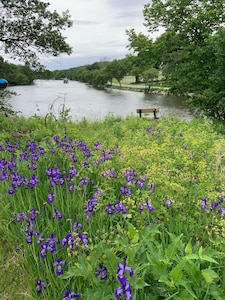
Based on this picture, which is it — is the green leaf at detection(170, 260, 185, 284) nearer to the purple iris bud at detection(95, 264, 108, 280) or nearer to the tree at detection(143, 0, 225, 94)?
the purple iris bud at detection(95, 264, 108, 280)

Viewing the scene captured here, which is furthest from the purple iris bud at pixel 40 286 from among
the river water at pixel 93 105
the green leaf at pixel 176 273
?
the river water at pixel 93 105

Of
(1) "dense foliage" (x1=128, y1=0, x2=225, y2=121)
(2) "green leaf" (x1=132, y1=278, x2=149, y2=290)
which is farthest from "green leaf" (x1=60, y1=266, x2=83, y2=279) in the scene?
(1) "dense foliage" (x1=128, y1=0, x2=225, y2=121)

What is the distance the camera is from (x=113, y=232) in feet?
6.19

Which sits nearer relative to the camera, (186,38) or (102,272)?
(102,272)

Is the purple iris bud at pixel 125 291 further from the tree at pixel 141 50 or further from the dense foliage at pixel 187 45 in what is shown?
the tree at pixel 141 50

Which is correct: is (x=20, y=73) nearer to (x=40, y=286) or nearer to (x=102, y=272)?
(x=40, y=286)

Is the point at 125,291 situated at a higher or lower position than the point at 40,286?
higher

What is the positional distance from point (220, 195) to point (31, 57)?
6.78m

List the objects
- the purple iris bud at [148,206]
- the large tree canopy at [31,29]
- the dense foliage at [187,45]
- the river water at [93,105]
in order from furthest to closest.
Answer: the river water at [93,105] < the dense foliage at [187,45] < the large tree canopy at [31,29] < the purple iris bud at [148,206]

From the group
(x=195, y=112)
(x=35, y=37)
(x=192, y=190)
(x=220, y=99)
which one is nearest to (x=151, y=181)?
(x=192, y=190)

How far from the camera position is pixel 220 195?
2332mm

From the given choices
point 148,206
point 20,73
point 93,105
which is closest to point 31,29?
point 20,73

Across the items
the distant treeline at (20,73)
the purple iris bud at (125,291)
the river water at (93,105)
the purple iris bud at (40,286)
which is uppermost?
the distant treeline at (20,73)

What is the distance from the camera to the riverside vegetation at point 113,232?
1.60 metres
